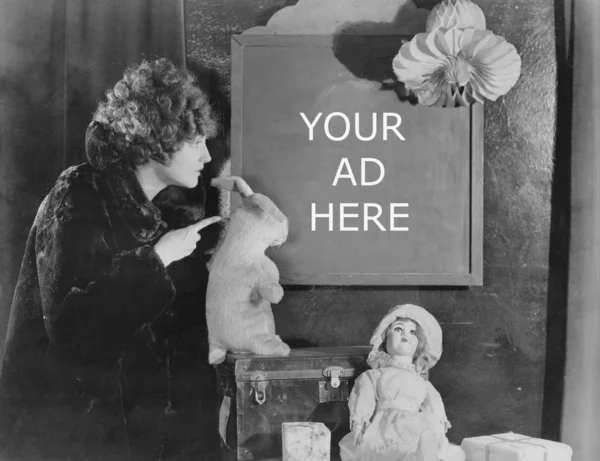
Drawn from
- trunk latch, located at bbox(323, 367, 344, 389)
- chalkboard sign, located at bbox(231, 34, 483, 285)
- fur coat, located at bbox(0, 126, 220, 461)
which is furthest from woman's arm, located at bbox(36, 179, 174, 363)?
trunk latch, located at bbox(323, 367, 344, 389)

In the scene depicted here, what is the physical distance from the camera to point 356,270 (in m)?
3.17

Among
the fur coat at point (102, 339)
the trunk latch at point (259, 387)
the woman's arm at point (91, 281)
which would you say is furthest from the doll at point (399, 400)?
the woman's arm at point (91, 281)

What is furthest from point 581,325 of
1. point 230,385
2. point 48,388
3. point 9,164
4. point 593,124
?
point 9,164

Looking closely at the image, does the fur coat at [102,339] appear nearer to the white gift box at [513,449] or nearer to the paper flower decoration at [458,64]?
the white gift box at [513,449]

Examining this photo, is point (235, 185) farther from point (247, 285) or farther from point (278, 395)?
point (278, 395)

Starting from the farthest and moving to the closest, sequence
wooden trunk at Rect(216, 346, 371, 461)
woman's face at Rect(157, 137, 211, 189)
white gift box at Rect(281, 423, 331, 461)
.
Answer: woman's face at Rect(157, 137, 211, 189) → wooden trunk at Rect(216, 346, 371, 461) → white gift box at Rect(281, 423, 331, 461)

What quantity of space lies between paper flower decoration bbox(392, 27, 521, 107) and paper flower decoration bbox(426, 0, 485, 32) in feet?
0.13

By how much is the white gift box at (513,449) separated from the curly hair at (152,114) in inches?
54.3

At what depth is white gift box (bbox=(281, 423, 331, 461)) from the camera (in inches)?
107

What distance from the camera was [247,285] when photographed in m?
2.93

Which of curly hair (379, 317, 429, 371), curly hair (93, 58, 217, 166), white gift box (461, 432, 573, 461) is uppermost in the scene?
curly hair (93, 58, 217, 166)

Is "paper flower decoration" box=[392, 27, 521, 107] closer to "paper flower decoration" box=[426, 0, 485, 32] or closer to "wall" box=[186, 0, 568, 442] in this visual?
"paper flower decoration" box=[426, 0, 485, 32]

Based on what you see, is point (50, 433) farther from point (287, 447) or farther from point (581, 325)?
point (581, 325)

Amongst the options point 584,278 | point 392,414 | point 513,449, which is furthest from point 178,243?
point 584,278
